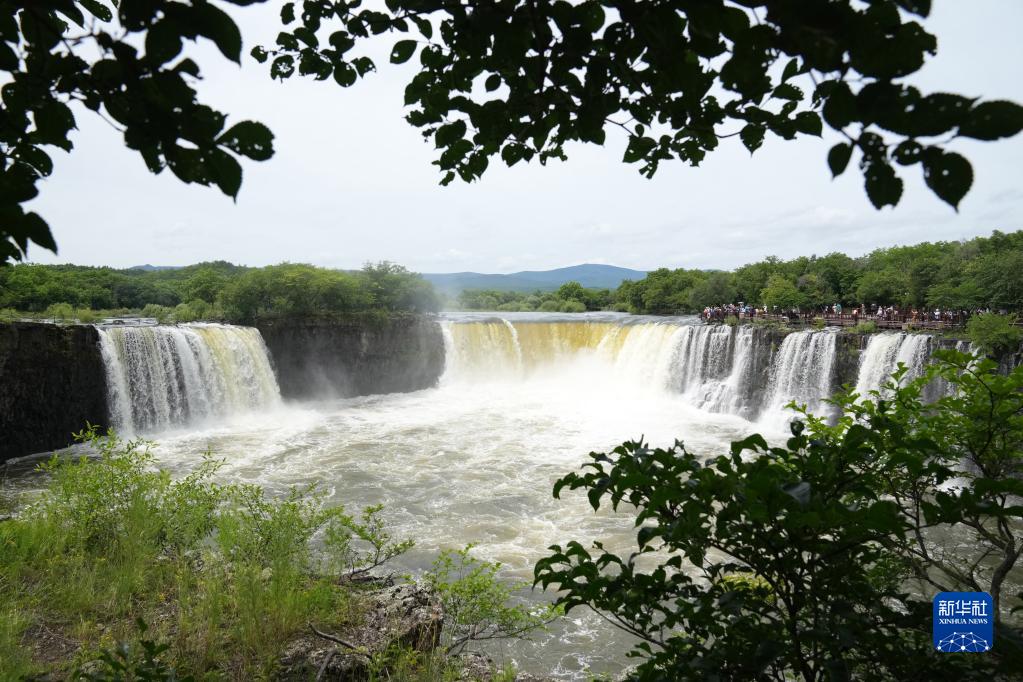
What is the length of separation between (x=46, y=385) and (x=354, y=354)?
36.6 ft

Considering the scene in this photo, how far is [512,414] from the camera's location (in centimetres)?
2045

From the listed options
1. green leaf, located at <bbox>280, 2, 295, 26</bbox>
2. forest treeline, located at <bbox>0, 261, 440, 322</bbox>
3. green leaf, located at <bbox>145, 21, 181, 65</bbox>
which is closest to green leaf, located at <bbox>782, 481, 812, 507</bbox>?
green leaf, located at <bbox>145, 21, 181, 65</bbox>

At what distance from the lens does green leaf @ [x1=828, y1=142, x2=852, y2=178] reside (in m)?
1.11

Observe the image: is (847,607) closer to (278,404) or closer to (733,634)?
(733,634)

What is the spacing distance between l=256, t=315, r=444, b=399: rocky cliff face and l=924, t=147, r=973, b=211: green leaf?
2359cm

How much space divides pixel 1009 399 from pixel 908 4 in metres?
2.19

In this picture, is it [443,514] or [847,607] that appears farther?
[443,514]

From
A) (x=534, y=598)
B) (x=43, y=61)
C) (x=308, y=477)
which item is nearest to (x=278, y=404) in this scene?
(x=308, y=477)

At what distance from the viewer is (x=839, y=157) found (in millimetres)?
→ 1110

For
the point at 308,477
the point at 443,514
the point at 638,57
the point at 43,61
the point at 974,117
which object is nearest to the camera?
the point at 974,117

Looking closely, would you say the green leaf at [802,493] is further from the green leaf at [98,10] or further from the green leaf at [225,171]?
the green leaf at [98,10]

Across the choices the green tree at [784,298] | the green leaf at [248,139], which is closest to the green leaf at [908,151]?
the green leaf at [248,139]

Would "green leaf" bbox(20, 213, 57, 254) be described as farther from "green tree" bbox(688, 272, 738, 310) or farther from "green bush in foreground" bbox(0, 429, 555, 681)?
"green tree" bbox(688, 272, 738, 310)

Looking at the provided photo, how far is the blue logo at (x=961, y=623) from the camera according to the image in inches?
74.1
